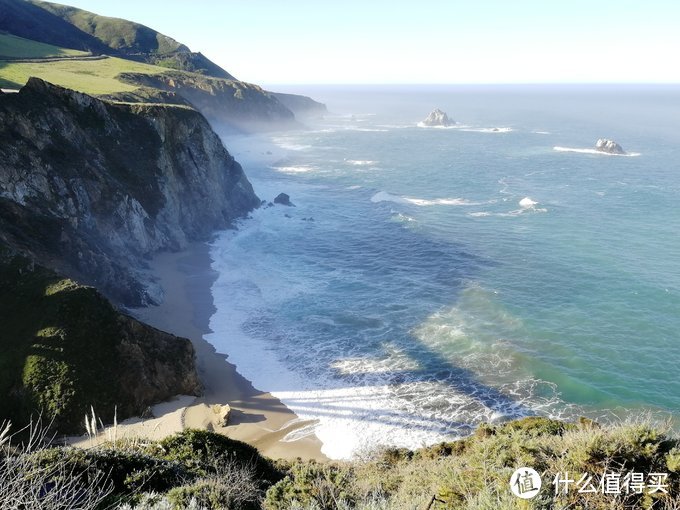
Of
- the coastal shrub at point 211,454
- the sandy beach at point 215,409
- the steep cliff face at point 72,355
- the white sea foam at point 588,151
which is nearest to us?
the coastal shrub at point 211,454

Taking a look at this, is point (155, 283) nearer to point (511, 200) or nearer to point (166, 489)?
point (166, 489)

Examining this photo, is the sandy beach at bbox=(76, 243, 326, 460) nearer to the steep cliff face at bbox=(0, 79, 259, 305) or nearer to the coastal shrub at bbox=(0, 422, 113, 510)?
the steep cliff face at bbox=(0, 79, 259, 305)

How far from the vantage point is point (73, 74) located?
68.8m

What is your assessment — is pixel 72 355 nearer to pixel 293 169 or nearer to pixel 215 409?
pixel 215 409

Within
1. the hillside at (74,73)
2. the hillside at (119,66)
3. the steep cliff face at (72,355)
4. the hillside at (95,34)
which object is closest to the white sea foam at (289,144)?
the hillside at (119,66)

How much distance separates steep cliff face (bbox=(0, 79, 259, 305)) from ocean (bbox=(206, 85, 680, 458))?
6.61m

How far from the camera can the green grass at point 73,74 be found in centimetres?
5604

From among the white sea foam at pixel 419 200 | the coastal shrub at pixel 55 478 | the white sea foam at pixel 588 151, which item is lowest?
the coastal shrub at pixel 55 478

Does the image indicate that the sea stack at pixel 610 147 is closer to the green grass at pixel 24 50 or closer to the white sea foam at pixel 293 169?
the white sea foam at pixel 293 169

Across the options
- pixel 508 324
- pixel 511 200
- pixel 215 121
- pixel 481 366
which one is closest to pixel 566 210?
pixel 511 200

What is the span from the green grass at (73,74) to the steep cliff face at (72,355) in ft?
114

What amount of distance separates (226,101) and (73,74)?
5672 cm

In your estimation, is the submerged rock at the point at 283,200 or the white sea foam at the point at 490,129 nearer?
the submerged rock at the point at 283,200

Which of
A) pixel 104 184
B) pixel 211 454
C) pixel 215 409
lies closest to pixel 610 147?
pixel 104 184
